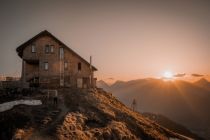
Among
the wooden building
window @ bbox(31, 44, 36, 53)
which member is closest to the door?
the wooden building

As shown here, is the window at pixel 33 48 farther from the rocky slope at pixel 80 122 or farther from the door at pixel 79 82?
the rocky slope at pixel 80 122

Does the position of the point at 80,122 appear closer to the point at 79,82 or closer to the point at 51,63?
the point at 79,82

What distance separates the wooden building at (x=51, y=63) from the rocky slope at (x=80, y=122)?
8710 millimetres

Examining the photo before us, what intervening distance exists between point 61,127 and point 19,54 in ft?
102

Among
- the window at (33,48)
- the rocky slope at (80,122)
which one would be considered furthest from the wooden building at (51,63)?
the rocky slope at (80,122)

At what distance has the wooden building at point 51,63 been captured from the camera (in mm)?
46500

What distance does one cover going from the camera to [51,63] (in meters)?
46.8

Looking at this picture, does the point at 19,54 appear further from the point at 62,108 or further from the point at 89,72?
the point at 62,108

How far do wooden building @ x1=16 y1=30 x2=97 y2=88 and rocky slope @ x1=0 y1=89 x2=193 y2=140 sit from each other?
28.6 feet

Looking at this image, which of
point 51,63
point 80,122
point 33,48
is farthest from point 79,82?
point 80,122

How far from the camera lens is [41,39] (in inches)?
1865

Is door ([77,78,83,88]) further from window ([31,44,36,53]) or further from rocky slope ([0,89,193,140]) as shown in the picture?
window ([31,44,36,53])

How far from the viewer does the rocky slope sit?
25781mm

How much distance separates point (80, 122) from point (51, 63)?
20.5m
